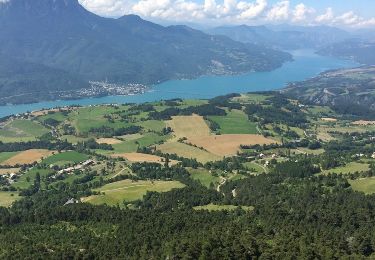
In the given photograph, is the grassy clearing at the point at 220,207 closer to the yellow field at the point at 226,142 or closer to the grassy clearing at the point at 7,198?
the grassy clearing at the point at 7,198

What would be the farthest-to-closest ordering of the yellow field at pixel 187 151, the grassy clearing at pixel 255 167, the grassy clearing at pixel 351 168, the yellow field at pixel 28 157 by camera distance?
1. the yellow field at pixel 187 151
2. the yellow field at pixel 28 157
3. the grassy clearing at pixel 255 167
4. the grassy clearing at pixel 351 168

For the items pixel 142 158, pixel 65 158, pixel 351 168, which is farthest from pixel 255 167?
pixel 65 158

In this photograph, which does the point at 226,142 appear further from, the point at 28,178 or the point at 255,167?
the point at 28,178

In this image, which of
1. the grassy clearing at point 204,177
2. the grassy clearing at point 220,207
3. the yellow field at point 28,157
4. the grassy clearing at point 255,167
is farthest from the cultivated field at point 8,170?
the grassy clearing at point 220,207

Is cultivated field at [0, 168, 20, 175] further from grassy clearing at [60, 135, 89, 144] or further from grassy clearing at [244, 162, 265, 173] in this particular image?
grassy clearing at [244, 162, 265, 173]

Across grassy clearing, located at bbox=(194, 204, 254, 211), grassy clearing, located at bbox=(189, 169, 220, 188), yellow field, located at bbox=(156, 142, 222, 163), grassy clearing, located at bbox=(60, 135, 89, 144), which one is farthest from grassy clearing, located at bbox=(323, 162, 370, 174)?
grassy clearing, located at bbox=(60, 135, 89, 144)

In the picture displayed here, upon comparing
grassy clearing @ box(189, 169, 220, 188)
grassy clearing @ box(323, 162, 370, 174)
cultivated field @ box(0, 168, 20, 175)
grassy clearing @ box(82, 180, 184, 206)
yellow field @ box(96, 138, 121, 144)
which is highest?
grassy clearing @ box(323, 162, 370, 174)
